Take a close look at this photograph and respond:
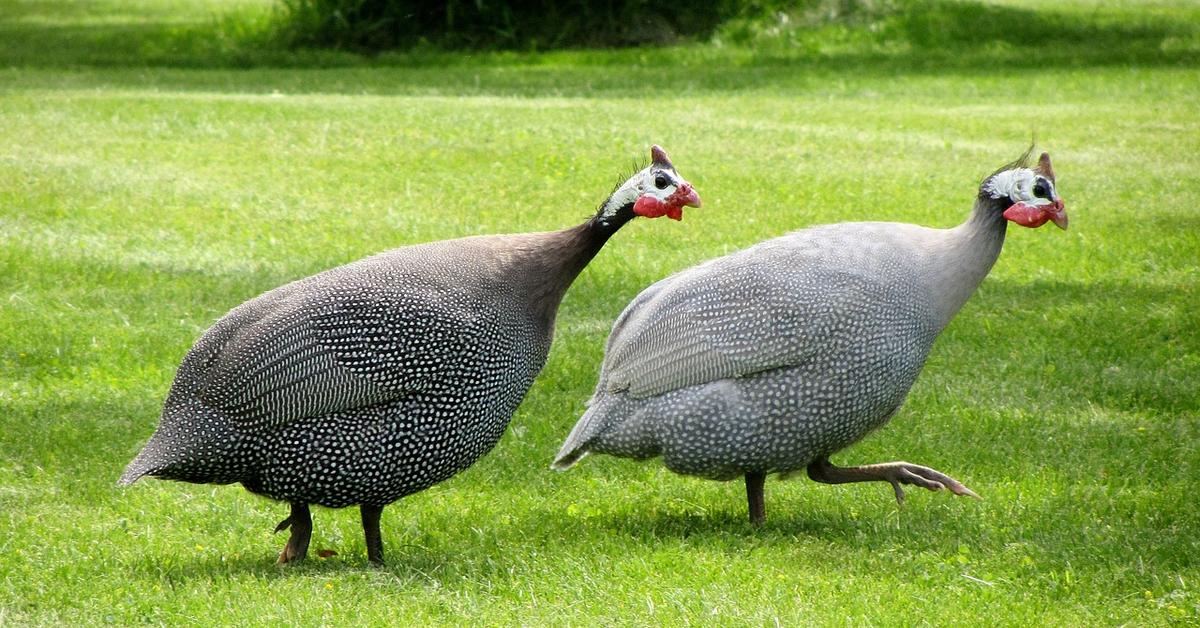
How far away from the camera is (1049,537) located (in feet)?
14.9

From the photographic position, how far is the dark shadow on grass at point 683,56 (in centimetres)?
1523

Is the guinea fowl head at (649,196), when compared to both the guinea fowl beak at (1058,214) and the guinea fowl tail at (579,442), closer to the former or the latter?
the guinea fowl tail at (579,442)

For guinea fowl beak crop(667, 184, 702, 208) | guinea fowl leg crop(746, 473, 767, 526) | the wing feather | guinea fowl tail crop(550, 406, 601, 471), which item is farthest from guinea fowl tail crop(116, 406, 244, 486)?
guinea fowl leg crop(746, 473, 767, 526)

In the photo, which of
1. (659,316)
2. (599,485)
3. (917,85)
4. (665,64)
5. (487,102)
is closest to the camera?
(659,316)

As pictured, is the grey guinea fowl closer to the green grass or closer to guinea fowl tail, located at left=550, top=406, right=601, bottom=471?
guinea fowl tail, located at left=550, top=406, right=601, bottom=471

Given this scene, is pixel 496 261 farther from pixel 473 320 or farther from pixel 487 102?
pixel 487 102

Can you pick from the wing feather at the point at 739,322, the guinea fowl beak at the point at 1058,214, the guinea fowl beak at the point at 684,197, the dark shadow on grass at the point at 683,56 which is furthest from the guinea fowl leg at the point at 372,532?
the dark shadow on grass at the point at 683,56

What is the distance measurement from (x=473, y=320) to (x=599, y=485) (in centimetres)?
110

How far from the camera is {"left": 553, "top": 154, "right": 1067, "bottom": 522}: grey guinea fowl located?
4449 mm

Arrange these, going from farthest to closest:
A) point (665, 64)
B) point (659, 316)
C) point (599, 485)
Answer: point (665, 64) < point (599, 485) < point (659, 316)

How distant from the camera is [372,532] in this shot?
437cm

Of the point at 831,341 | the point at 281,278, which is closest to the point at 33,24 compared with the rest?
the point at 281,278

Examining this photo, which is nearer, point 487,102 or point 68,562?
point 68,562

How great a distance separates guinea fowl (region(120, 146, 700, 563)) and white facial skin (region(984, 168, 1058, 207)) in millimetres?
1126
